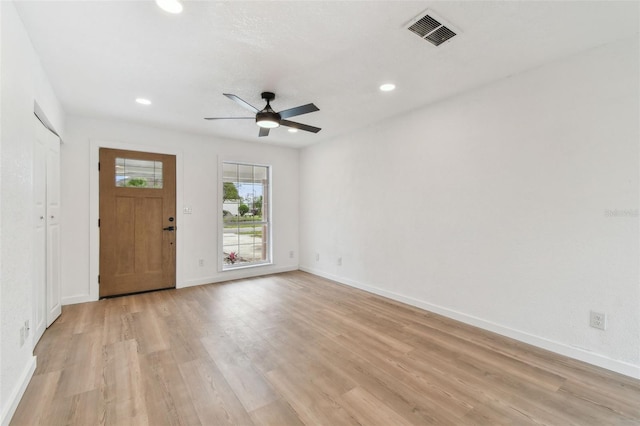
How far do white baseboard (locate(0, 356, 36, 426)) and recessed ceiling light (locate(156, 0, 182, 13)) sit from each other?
2.62m

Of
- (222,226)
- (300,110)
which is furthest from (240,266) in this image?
(300,110)

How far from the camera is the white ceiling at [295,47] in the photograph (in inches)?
75.5

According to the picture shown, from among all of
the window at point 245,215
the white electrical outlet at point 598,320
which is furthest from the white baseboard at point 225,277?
the white electrical outlet at point 598,320

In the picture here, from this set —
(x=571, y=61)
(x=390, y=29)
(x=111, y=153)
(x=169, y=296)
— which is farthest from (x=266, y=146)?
(x=571, y=61)

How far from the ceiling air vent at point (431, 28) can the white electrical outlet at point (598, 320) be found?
2.55 m

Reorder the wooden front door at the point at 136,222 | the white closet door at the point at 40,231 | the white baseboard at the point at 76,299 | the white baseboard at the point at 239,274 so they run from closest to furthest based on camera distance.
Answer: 1. the white closet door at the point at 40,231
2. the white baseboard at the point at 76,299
3. the wooden front door at the point at 136,222
4. the white baseboard at the point at 239,274

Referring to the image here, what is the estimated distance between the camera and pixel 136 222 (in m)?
4.38

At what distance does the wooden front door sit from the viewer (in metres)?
4.18

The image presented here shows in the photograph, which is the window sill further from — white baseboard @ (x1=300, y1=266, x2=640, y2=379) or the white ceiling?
the white ceiling

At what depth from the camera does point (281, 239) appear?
589cm

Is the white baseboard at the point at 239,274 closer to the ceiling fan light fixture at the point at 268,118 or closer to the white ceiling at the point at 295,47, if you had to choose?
the white ceiling at the point at 295,47

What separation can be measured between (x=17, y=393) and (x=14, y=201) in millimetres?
1266

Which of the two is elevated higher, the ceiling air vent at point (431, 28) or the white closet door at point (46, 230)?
the ceiling air vent at point (431, 28)

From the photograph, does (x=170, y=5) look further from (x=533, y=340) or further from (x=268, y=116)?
(x=533, y=340)
